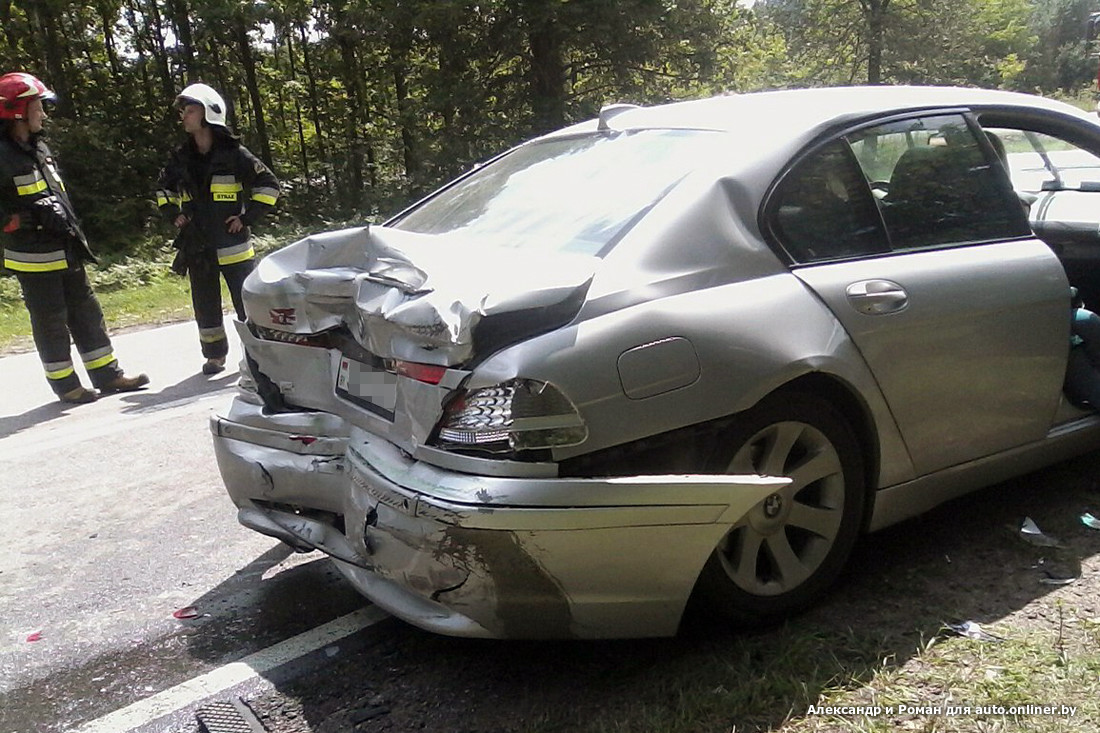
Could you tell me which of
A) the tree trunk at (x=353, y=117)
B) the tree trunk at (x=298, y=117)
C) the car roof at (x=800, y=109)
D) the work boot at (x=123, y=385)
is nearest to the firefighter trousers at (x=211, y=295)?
the work boot at (x=123, y=385)

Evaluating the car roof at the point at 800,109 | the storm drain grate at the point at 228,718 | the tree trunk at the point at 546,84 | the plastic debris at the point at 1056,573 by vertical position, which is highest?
the tree trunk at the point at 546,84

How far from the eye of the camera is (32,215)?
6.47 m

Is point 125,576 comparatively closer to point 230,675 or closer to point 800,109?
point 230,675

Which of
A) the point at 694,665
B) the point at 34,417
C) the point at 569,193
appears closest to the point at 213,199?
the point at 34,417

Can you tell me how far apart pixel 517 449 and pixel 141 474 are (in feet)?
10.4

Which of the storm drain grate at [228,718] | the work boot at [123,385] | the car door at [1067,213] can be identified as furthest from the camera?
the work boot at [123,385]

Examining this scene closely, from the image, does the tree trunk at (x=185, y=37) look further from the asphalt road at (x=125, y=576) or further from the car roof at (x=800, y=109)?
the car roof at (x=800, y=109)

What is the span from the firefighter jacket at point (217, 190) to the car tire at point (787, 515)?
5.10 metres

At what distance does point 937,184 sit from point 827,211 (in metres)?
0.56

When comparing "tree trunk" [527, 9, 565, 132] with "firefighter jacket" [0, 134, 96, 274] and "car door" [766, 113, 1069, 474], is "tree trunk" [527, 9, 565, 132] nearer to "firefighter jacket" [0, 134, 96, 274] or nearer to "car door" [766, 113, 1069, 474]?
"firefighter jacket" [0, 134, 96, 274]

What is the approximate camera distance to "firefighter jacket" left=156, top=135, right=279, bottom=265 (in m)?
6.94

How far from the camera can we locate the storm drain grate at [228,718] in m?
2.59

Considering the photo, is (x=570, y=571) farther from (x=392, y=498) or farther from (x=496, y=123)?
(x=496, y=123)

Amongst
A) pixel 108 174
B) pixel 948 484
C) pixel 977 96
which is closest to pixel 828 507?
pixel 948 484
